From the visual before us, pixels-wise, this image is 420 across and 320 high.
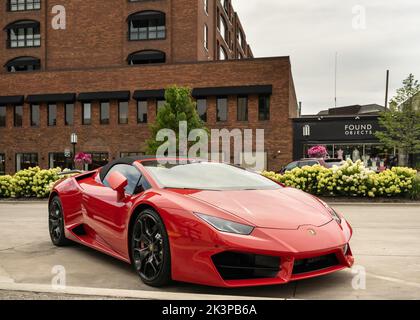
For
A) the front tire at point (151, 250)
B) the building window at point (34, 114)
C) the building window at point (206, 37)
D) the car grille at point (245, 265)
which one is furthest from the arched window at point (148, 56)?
the car grille at point (245, 265)

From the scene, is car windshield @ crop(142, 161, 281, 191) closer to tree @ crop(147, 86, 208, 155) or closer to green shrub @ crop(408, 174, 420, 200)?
green shrub @ crop(408, 174, 420, 200)

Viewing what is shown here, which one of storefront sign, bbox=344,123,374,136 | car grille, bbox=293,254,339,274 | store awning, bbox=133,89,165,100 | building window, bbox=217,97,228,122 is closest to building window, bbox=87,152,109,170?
store awning, bbox=133,89,165,100

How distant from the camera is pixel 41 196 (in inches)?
628

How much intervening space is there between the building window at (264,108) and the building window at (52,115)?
16.9 m

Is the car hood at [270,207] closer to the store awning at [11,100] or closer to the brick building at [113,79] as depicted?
the brick building at [113,79]

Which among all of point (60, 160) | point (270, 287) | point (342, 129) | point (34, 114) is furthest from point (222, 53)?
point (270, 287)

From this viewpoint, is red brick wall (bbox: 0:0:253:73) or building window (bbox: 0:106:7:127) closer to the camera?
red brick wall (bbox: 0:0:253:73)

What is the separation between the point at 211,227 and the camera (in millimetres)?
3658

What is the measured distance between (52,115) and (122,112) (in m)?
6.19

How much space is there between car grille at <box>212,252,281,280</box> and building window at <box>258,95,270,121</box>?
96.8ft

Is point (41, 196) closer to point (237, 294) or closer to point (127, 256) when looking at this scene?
point (127, 256)

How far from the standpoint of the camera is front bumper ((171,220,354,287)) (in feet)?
11.7
